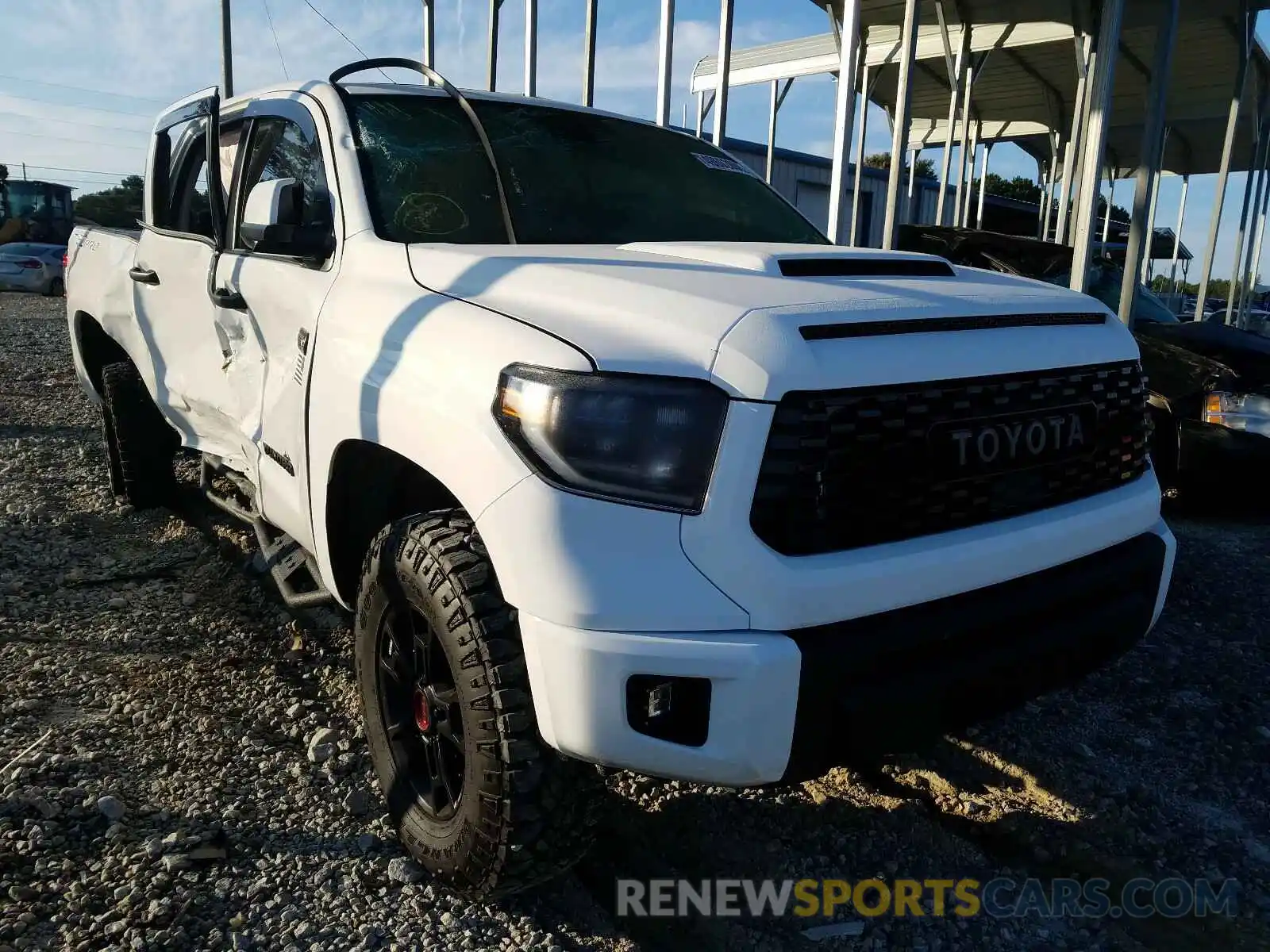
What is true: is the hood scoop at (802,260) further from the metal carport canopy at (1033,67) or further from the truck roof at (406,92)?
the metal carport canopy at (1033,67)

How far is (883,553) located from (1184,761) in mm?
1768

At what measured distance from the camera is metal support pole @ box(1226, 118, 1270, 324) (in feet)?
51.1

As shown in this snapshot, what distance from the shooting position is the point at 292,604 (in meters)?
3.03

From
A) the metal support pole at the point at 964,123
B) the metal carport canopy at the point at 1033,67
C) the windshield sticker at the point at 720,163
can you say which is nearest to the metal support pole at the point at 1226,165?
the metal carport canopy at the point at 1033,67

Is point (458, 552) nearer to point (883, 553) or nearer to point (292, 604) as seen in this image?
point (883, 553)

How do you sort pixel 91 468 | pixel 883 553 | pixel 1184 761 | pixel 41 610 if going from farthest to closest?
pixel 91 468 → pixel 41 610 → pixel 1184 761 → pixel 883 553

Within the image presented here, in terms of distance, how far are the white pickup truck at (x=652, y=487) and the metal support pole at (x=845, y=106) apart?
5.36m

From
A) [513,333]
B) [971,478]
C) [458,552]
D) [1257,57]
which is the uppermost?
[1257,57]

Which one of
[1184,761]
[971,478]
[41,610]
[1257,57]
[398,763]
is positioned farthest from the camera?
[1257,57]

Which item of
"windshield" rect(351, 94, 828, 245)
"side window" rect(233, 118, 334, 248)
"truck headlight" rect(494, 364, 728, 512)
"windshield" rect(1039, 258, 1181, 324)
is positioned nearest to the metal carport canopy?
"windshield" rect(1039, 258, 1181, 324)

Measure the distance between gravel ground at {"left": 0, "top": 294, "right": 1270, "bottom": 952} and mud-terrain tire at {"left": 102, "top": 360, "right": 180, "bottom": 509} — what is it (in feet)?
2.83

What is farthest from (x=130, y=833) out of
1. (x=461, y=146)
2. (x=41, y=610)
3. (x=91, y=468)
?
(x=91, y=468)

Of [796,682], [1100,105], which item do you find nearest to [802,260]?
[796,682]

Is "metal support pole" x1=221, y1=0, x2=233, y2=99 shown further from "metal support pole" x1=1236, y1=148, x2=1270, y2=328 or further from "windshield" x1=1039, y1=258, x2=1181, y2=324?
"metal support pole" x1=1236, y1=148, x2=1270, y2=328
